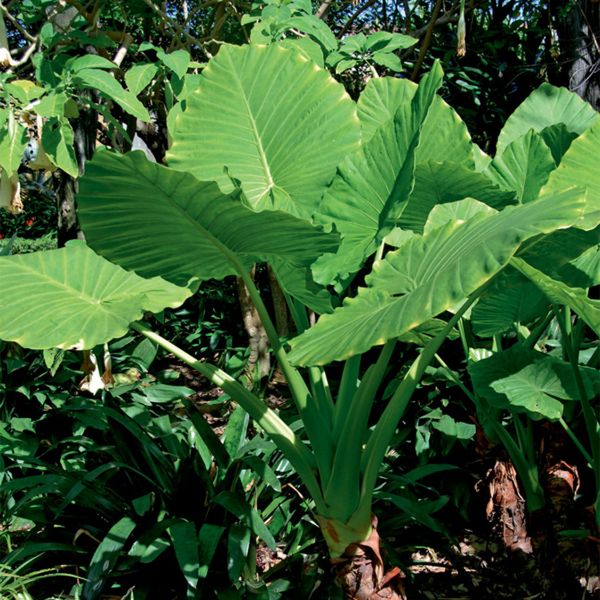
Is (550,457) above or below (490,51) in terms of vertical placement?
below

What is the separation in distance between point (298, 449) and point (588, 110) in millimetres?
1501

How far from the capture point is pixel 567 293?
1.59 metres

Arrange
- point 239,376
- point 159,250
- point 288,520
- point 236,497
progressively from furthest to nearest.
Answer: point 239,376, point 288,520, point 236,497, point 159,250

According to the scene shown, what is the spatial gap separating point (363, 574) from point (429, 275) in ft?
2.59

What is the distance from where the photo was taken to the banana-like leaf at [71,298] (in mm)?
1718

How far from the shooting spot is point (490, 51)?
16.6 ft

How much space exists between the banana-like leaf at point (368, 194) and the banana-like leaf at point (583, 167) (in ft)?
1.29

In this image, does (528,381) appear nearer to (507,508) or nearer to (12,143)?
(507,508)

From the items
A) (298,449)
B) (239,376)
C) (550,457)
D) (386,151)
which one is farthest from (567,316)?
(239,376)

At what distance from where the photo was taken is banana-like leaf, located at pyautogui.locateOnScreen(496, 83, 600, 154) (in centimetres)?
254

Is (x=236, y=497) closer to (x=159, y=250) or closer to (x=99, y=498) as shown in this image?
(x=99, y=498)

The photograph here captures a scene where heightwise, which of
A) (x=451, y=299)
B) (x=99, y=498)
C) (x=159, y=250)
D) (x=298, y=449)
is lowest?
(x=99, y=498)

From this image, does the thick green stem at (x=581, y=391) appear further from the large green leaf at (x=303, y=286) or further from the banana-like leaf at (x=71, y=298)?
the banana-like leaf at (x=71, y=298)

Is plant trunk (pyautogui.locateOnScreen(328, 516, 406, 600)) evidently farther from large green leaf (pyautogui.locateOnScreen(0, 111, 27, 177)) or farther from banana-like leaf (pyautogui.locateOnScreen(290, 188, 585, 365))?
large green leaf (pyautogui.locateOnScreen(0, 111, 27, 177))
